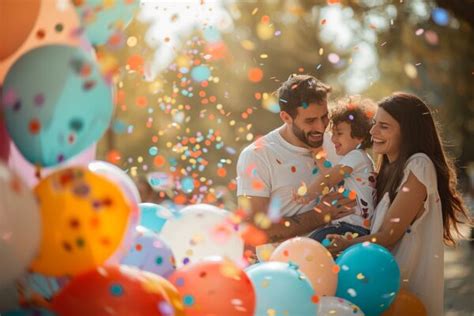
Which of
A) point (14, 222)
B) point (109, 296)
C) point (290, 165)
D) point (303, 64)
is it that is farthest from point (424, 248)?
point (303, 64)

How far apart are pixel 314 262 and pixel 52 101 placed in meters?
1.39

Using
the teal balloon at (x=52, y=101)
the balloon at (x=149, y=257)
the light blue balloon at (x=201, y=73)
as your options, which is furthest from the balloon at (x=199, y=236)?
the teal balloon at (x=52, y=101)

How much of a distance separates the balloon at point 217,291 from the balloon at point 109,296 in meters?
0.32

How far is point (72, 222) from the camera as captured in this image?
2756 mm

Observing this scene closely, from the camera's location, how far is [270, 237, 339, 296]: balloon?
3564 millimetres

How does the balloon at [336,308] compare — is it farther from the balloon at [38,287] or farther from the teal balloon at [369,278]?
the balloon at [38,287]

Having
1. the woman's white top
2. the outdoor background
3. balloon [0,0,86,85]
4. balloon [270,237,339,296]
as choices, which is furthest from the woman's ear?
balloon [0,0,86,85]

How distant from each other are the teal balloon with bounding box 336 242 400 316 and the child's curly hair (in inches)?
25.9

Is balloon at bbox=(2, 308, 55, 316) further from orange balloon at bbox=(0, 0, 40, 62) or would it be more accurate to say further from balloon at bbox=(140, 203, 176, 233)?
balloon at bbox=(140, 203, 176, 233)

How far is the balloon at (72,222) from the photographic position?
2.74 m

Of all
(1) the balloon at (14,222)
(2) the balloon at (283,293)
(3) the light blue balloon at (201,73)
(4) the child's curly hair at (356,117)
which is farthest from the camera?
(3) the light blue balloon at (201,73)

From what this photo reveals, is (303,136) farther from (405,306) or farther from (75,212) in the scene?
(75,212)

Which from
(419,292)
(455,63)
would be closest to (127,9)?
(419,292)

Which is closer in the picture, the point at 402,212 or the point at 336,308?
the point at 336,308
